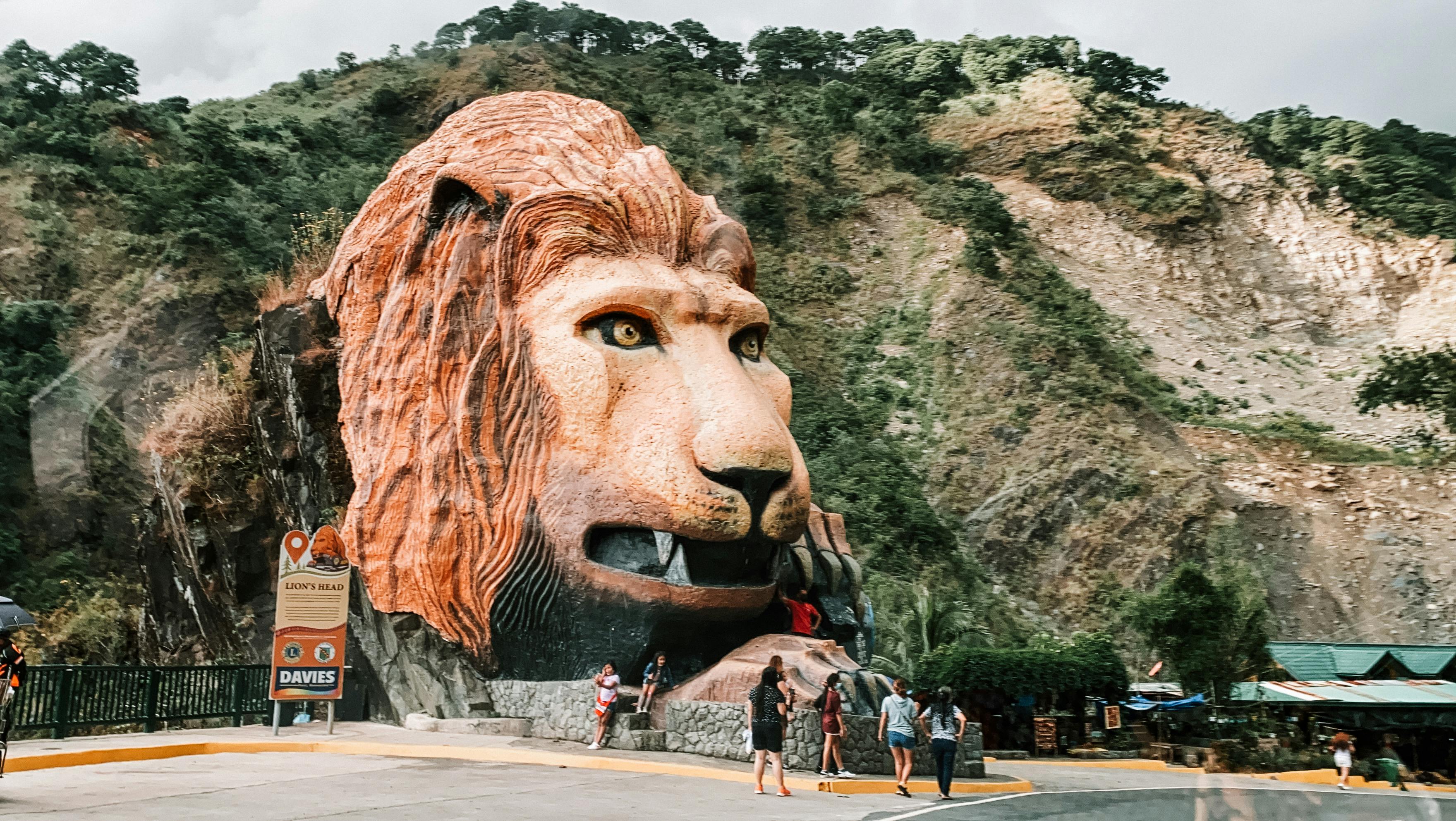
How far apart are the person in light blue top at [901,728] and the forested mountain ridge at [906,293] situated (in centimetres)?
915

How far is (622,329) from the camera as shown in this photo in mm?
12742

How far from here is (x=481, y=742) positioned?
12.0 metres

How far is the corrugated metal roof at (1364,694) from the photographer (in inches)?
746

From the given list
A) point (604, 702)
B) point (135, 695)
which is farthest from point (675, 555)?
point (135, 695)

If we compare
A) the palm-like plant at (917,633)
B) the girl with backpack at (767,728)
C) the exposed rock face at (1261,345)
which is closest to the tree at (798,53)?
the exposed rock face at (1261,345)

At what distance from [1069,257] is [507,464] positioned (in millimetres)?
36517

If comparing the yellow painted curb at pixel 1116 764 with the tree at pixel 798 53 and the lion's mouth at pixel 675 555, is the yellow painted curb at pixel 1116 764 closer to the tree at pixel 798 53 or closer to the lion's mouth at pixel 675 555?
the lion's mouth at pixel 675 555

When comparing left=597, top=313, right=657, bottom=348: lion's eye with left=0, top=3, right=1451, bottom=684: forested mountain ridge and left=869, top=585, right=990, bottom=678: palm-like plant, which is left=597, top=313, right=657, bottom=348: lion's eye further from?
left=869, top=585, right=990, bottom=678: palm-like plant

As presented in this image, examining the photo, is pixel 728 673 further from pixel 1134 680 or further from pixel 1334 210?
pixel 1334 210

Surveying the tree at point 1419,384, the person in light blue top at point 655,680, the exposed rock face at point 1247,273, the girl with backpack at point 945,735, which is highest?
the exposed rock face at point 1247,273

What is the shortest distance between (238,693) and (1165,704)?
15006mm

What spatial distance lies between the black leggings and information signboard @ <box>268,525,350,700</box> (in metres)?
6.32

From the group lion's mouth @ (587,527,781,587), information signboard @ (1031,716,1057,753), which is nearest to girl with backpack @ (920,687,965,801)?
lion's mouth @ (587,527,781,587)

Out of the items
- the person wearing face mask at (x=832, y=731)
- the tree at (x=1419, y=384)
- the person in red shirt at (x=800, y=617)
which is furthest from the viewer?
the tree at (x=1419, y=384)
